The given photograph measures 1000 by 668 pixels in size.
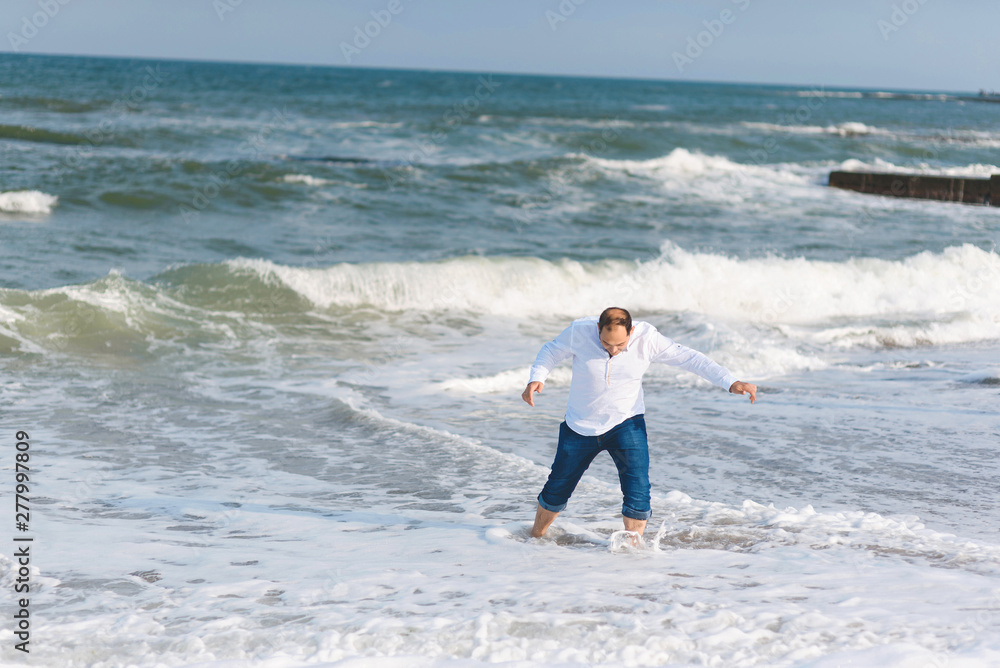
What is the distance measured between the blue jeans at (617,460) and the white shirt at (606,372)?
6 centimetres

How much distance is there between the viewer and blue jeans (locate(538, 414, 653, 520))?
4.72m

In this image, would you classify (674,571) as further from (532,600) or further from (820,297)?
(820,297)

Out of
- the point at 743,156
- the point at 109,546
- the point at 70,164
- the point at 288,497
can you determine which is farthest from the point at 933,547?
the point at 743,156

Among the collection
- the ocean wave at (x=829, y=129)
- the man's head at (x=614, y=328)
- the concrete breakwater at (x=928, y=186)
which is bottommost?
the man's head at (x=614, y=328)

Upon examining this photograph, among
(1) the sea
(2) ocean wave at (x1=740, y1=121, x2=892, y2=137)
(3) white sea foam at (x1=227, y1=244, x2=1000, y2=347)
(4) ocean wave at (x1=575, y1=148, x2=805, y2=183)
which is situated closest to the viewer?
(1) the sea

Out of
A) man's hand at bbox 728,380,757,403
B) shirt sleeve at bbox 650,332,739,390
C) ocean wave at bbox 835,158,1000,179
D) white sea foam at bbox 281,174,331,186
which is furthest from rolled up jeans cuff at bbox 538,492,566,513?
ocean wave at bbox 835,158,1000,179

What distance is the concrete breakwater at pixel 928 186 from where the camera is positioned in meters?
23.0

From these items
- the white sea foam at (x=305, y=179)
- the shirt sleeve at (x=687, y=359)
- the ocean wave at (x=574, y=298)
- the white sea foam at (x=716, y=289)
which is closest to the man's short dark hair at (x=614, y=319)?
the shirt sleeve at (x=687, y=359)

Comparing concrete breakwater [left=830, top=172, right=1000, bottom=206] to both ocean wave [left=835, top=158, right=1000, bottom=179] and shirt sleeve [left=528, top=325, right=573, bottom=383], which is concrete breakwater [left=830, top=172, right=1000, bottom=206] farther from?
shirt sleeve [left=528, top=325, right=573, bottom=383]

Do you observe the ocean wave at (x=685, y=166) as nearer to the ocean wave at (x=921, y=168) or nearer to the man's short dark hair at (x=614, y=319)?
the ocean wave at (x=921, y=168)

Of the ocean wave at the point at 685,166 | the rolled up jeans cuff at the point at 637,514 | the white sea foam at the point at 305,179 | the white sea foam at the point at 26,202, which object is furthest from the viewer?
the ocean wave at the point at 685,166

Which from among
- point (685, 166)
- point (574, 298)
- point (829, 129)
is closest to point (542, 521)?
point (574, 298)

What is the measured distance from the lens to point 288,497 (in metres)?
6.07

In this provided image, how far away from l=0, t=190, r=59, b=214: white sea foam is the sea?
0.10 meters
